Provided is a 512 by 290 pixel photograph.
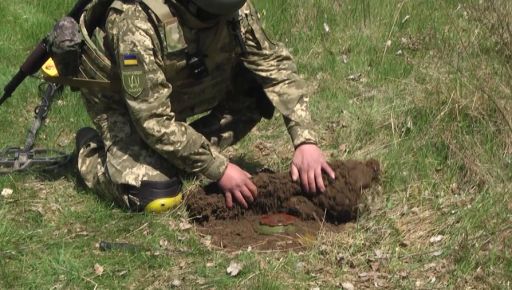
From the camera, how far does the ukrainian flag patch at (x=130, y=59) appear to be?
443 cm

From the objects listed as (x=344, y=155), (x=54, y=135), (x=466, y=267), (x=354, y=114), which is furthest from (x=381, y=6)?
(x=466, y=267)

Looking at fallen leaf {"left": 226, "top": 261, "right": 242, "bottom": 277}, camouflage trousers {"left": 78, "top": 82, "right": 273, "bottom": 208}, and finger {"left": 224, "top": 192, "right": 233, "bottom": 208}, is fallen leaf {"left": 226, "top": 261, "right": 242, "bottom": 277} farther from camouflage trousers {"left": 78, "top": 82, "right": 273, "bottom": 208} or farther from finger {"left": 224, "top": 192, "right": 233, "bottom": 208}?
camouflage trousers {"left": 78, "top": 82, "right": 273, "bottom": 208}

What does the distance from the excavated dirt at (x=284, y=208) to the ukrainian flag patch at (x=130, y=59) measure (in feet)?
2.83

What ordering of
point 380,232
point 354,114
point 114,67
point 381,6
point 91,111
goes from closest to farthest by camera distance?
point 380,232 < point 114,67 < point 91,111 < point 354,114 < point 381,6

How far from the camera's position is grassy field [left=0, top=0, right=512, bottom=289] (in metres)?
4.09

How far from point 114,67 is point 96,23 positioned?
0.33 m

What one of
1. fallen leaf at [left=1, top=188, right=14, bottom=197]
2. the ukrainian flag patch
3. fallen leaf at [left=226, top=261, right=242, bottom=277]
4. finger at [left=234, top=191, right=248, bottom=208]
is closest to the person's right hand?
finger at [left=234, top=191, right=248, bottom=208]

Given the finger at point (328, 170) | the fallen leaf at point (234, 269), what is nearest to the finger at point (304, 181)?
the finger at point (328, 170)

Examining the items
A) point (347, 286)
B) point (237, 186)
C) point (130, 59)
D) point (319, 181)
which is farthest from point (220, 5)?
point (347, 286)

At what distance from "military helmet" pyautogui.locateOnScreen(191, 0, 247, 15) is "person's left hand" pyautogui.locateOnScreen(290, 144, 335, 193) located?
0.93 m

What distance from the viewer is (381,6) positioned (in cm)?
754

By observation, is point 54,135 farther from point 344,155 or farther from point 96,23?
point 344,155

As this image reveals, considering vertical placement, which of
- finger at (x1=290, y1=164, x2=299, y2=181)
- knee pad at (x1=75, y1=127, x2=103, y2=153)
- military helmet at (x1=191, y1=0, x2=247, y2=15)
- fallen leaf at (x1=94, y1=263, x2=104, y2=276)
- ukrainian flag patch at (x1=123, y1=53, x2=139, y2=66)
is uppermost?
military helmet at (x1=191, y1=0, x2=247, y2=15)

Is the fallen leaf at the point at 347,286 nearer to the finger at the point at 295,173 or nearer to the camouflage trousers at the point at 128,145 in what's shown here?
the finger at the point at 295,173
